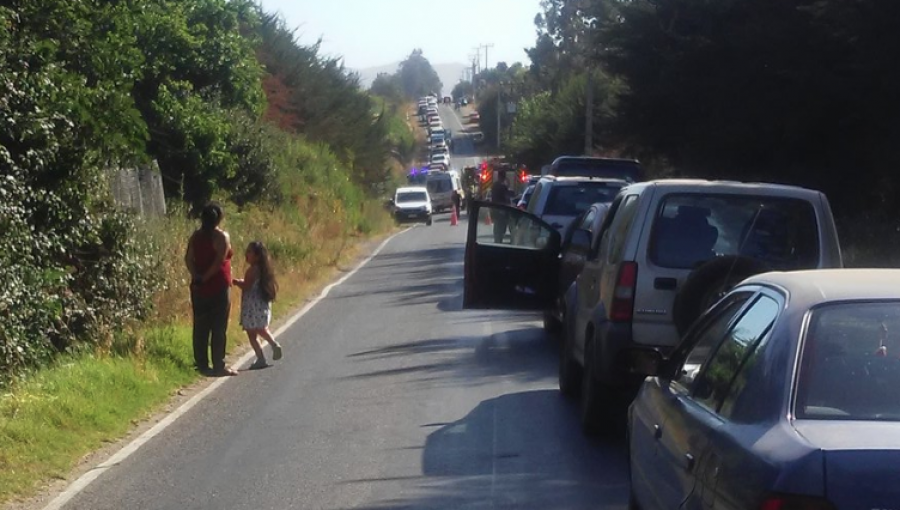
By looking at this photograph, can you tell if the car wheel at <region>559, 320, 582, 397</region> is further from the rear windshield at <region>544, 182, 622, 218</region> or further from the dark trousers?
the rear windshield at <region>544, 182, 622, 218</region>

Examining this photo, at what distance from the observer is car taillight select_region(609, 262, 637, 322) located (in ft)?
33.4

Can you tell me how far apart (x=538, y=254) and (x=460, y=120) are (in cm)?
16756

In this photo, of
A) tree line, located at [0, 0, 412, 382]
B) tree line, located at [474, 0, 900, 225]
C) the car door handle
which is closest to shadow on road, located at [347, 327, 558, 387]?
tree line, located at [0, 0, 412, 382]

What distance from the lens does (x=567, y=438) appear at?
10664mm

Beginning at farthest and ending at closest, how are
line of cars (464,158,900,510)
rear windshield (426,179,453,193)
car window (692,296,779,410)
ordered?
rear windshield (426,179,453,193) → car window (692,296,779,410) → line of cars (464,158,900,510)

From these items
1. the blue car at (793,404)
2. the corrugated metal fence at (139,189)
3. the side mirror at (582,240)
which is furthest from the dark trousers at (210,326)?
the blue car at (793,404)

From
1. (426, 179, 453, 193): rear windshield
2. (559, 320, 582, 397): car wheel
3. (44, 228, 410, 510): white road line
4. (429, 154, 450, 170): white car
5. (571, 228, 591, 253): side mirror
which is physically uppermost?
(571, 228, 591, 253): side mirror

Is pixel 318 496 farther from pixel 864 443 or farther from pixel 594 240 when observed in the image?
pixel 864 443

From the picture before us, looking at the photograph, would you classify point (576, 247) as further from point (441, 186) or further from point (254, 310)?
point (441, 186)

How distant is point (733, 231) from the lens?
405 inches

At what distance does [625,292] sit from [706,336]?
370 cm

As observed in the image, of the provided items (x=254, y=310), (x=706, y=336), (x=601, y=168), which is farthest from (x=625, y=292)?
(x=601, y=168)

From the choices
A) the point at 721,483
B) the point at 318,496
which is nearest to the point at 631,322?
the point at 318,496

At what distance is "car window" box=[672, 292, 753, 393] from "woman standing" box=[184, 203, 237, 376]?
348 inches
